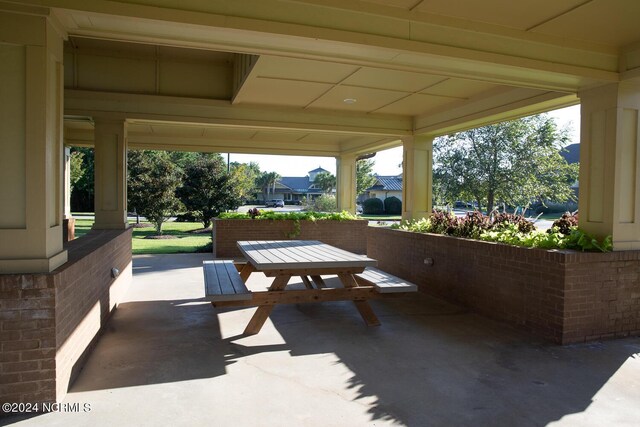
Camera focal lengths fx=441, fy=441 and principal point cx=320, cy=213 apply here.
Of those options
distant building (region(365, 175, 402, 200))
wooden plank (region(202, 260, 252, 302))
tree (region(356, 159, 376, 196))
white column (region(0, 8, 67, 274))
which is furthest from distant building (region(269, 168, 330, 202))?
white column (region(0, 8, 67, 274))

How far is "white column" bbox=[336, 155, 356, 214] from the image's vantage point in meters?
14.0

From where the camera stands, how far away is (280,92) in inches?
291

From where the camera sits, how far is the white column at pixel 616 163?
5.12 m

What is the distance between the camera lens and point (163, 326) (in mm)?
5312

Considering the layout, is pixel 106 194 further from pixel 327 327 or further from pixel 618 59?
pixel 618 59

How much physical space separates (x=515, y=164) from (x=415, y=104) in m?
7.74

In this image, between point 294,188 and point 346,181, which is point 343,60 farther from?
point 294,188

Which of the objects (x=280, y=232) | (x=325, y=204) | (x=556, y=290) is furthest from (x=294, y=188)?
(x=556, y=290)

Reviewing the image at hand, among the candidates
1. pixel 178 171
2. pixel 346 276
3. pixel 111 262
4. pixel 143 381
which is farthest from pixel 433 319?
pixel 178 171

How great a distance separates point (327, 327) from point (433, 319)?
1.44m

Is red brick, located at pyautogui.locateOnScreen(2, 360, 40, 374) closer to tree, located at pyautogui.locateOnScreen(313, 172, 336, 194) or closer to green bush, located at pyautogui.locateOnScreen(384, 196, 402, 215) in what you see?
green bush, located at pyautogui.locateOnScreen(384, 196, 402, 215)

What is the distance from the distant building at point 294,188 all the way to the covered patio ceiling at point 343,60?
65.1 meters

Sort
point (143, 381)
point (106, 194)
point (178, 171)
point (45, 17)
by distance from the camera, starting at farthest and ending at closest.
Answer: point (178, 171), point (106, 194), point (143, 381), point (45, 17)

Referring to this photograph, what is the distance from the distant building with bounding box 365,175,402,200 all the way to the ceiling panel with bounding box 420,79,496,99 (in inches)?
1781
